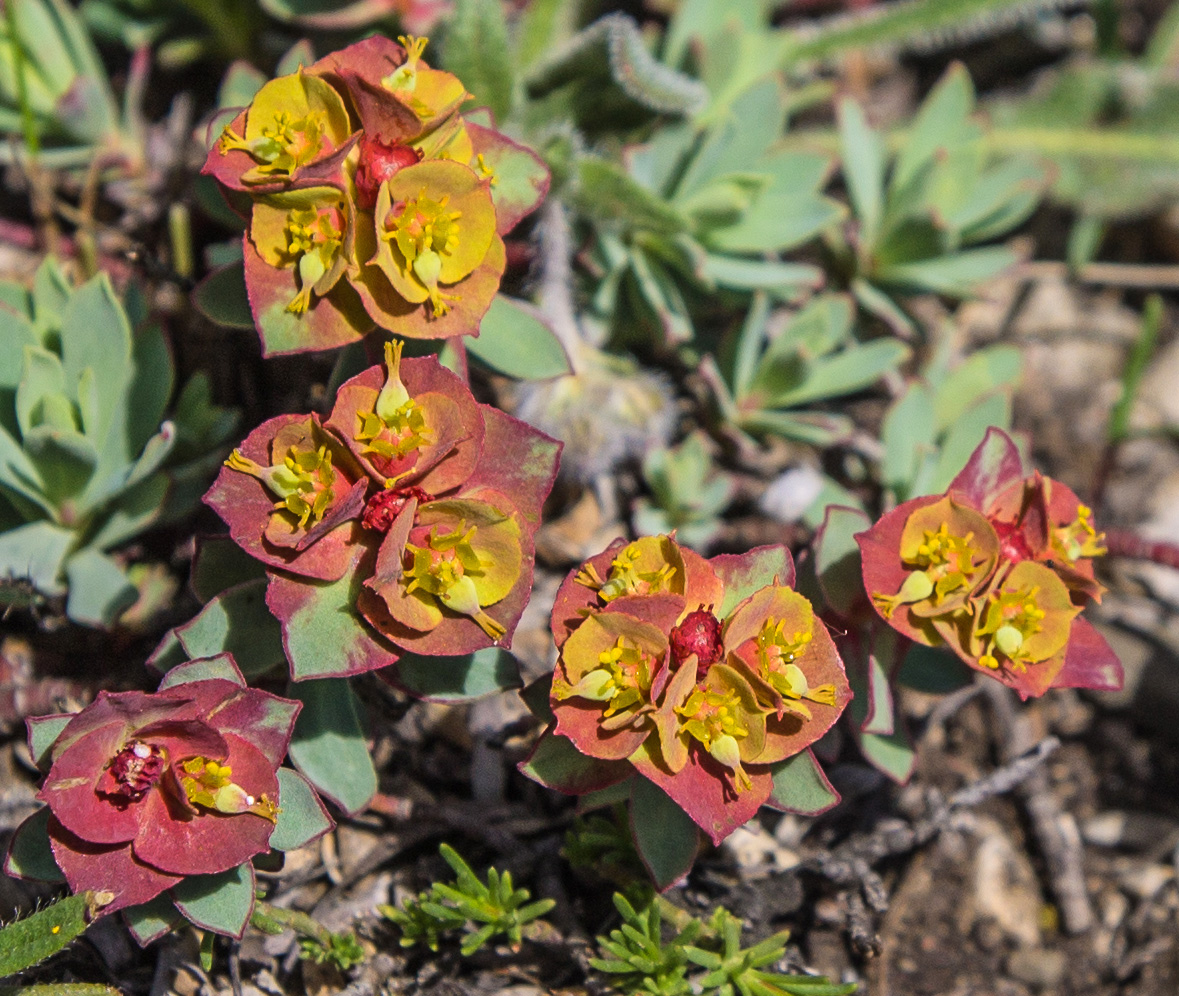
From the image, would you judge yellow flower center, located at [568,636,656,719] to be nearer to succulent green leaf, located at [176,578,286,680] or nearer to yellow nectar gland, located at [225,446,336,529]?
yellow nectar gland, located at [225,446,336,529]

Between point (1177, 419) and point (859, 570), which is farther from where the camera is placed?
point (1177, 419)

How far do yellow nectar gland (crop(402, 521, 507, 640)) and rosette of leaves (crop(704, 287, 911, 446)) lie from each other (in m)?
1.53

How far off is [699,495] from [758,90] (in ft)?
4.46

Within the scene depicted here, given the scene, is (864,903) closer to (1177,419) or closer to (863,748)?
(863,748)

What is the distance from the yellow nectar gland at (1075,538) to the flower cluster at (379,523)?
4.05 ft

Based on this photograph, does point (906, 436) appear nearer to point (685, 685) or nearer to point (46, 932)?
point (685, 685)

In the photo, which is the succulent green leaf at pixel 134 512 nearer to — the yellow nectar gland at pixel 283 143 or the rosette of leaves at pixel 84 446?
the rosette of leaves at pixel 84 446

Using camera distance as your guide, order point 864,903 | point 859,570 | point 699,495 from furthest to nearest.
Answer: point 699,495 → point 864,903 → point 859,570

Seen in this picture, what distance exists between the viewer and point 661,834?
232cm

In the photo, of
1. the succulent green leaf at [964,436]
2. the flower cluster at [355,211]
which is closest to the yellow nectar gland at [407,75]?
the flower cluster at [355,211]

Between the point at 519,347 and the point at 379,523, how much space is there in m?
0.70

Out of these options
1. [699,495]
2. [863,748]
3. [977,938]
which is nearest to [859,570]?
[863,748]

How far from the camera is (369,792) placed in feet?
7.86

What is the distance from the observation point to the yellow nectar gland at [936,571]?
7.59 feet
